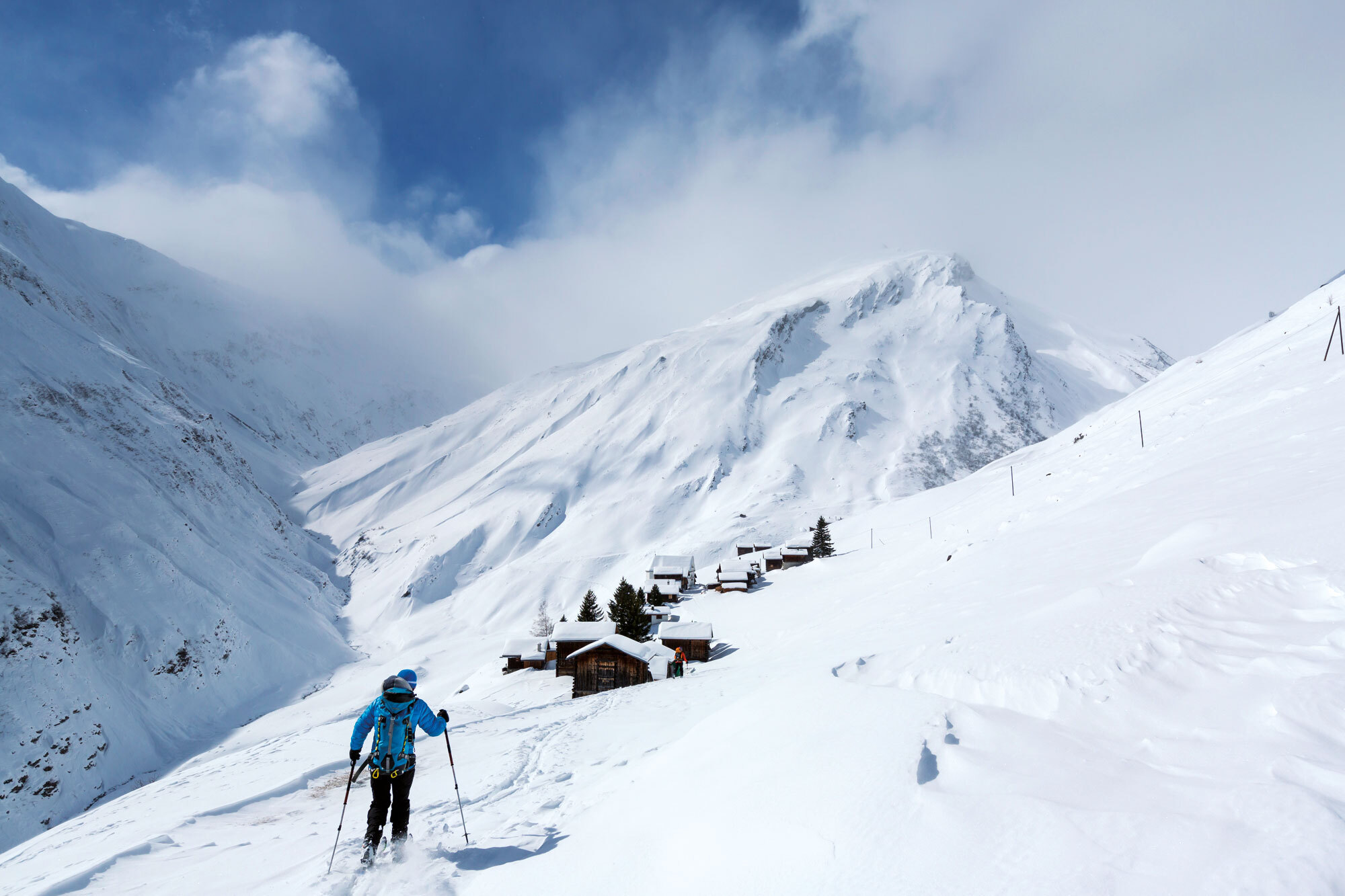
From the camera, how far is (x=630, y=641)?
114 ft

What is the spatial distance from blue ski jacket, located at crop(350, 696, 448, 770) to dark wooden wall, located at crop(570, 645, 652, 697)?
27.7 m

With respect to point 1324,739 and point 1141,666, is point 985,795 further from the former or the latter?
point 1141,666

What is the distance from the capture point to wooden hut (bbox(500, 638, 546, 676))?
A: 44.0 meters

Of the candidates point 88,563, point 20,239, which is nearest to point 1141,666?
point 88,563

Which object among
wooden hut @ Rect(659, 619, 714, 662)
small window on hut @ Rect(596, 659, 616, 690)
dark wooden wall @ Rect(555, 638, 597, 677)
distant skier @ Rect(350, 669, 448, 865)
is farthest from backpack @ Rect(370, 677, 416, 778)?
dark wooden wall @ Rect(555, 638, 597, 677)

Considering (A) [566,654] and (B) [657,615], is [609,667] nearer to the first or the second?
(A) [566,654]

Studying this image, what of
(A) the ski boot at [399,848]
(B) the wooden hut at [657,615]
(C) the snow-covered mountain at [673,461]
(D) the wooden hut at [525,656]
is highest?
(C) the snow-covered mountain at [673,461]

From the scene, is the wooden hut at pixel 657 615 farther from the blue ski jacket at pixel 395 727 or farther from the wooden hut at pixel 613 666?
the blue ski jacket at pixel 395 727

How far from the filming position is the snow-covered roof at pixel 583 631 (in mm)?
38000

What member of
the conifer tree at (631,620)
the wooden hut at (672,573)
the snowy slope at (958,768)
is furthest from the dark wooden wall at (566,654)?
the wooden hut at (672,573)

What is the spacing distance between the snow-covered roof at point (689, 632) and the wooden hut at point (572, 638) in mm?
3675

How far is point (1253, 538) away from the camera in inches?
335

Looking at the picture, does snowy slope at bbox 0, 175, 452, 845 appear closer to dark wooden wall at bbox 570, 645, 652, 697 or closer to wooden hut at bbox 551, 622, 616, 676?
wooden hut at bbox 551, 622, 616, 676

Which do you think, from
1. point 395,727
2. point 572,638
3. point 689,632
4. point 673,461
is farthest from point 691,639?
point 673,461
